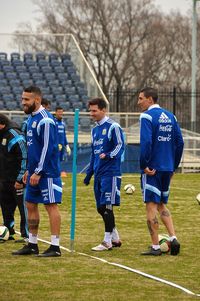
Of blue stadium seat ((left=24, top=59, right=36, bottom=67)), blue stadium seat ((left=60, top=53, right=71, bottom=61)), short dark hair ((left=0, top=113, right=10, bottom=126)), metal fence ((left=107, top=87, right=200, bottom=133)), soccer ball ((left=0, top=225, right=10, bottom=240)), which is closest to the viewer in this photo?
short dark hair ((left=0, top=113, right=10, bottom=126))

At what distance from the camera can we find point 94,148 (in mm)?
14023

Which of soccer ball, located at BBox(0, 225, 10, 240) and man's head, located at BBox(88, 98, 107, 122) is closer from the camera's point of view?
man's head, located at BBox(88, 98, 107, 122)

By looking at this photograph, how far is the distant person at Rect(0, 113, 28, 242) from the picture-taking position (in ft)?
47.0

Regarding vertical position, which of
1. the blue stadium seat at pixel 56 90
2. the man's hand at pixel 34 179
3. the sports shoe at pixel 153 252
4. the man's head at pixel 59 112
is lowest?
the sports shoe at pixel 153 252

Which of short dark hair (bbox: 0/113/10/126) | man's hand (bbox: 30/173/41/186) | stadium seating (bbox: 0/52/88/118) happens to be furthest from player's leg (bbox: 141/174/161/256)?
stadium seating (bbox: 0/52/88/118)

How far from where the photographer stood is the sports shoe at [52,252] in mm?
12828

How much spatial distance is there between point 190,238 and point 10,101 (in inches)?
991

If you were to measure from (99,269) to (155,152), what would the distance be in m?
1.79

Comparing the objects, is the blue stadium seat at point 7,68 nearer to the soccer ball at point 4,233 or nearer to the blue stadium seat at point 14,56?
the blue stadium seat at point 14,56

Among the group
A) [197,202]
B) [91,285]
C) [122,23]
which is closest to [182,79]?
[122,23]

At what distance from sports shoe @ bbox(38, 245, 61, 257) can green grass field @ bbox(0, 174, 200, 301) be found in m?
0.12

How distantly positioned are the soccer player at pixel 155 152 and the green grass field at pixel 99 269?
599 millimetres

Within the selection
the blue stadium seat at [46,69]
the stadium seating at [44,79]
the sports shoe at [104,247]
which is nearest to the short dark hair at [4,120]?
the sports shoe at [104,247]

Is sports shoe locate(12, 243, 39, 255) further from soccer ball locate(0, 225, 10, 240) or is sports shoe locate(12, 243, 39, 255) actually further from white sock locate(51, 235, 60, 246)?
soccer ball locate(0, 225, 10, 240)
